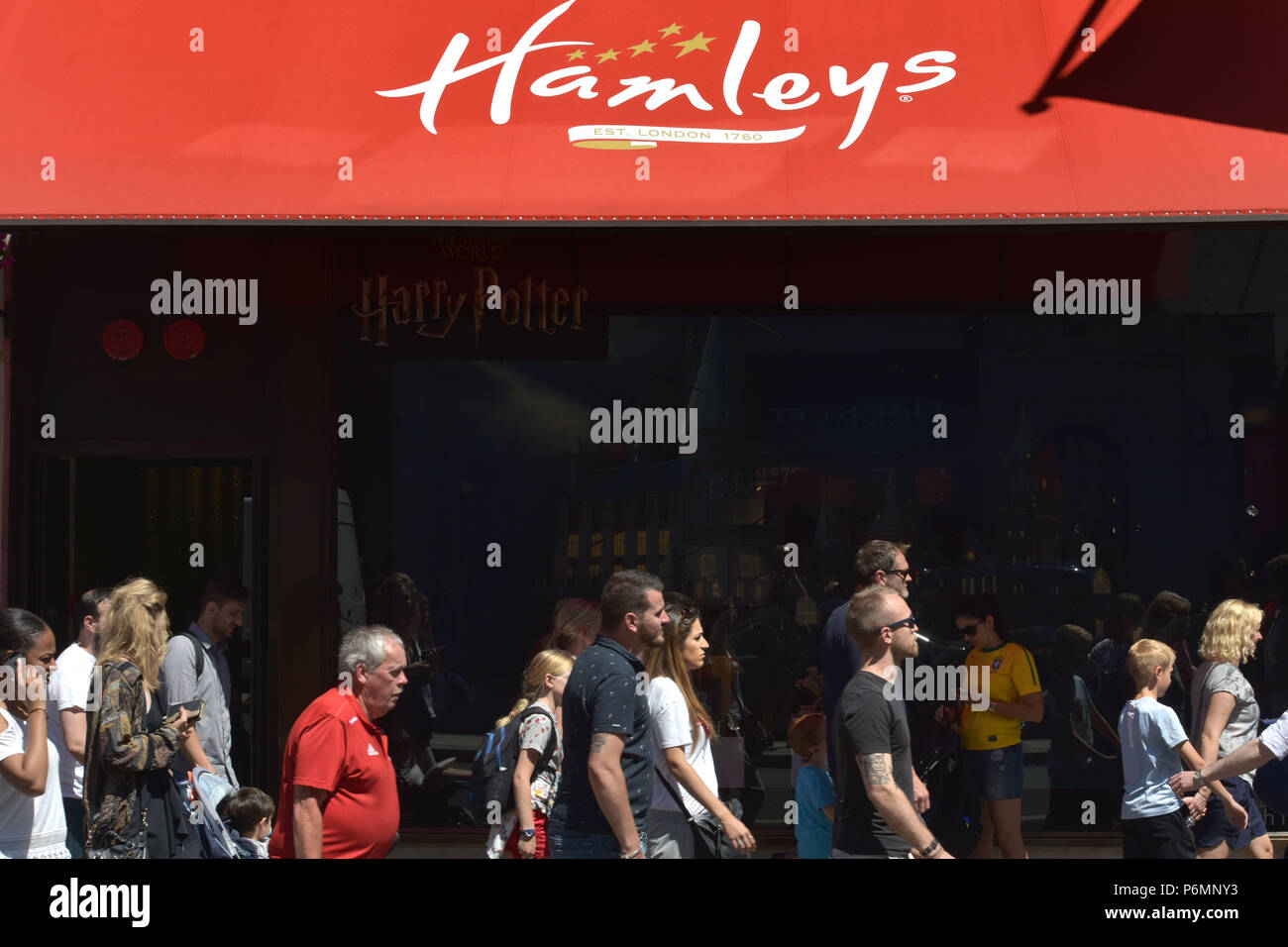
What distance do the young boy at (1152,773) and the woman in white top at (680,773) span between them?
2.05m

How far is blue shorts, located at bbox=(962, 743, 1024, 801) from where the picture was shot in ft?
26.5

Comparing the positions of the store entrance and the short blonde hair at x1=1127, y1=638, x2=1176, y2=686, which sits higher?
the store entrance

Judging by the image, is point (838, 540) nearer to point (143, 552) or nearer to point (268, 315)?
point (268, 315)

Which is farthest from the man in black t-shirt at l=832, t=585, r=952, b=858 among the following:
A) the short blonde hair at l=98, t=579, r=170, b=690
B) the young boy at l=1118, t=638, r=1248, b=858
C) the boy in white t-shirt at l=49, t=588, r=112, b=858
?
the boy in white t-shirt at l=49, t=588, r=112, b=858

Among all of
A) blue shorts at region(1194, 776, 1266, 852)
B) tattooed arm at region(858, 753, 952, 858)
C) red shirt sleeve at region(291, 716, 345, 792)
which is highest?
red shirt sleeve at region(291, 716, 345, 792)

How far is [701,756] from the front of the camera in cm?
666

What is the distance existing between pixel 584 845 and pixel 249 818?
2129mm

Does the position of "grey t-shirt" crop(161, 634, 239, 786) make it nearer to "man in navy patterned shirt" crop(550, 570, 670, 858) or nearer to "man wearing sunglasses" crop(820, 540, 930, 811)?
→ "man in navy patterned shirt" crop(550, 570, 670, 858)

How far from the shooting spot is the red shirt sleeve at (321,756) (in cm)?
537

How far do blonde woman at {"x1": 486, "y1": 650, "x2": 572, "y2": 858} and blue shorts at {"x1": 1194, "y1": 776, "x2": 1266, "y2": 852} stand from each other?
3.61 m

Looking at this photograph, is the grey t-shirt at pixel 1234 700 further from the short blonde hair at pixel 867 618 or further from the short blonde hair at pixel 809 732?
the short blonde hair at pixel 867 618

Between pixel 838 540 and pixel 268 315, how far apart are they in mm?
3954

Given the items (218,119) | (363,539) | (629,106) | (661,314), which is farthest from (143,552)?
(629,106)
